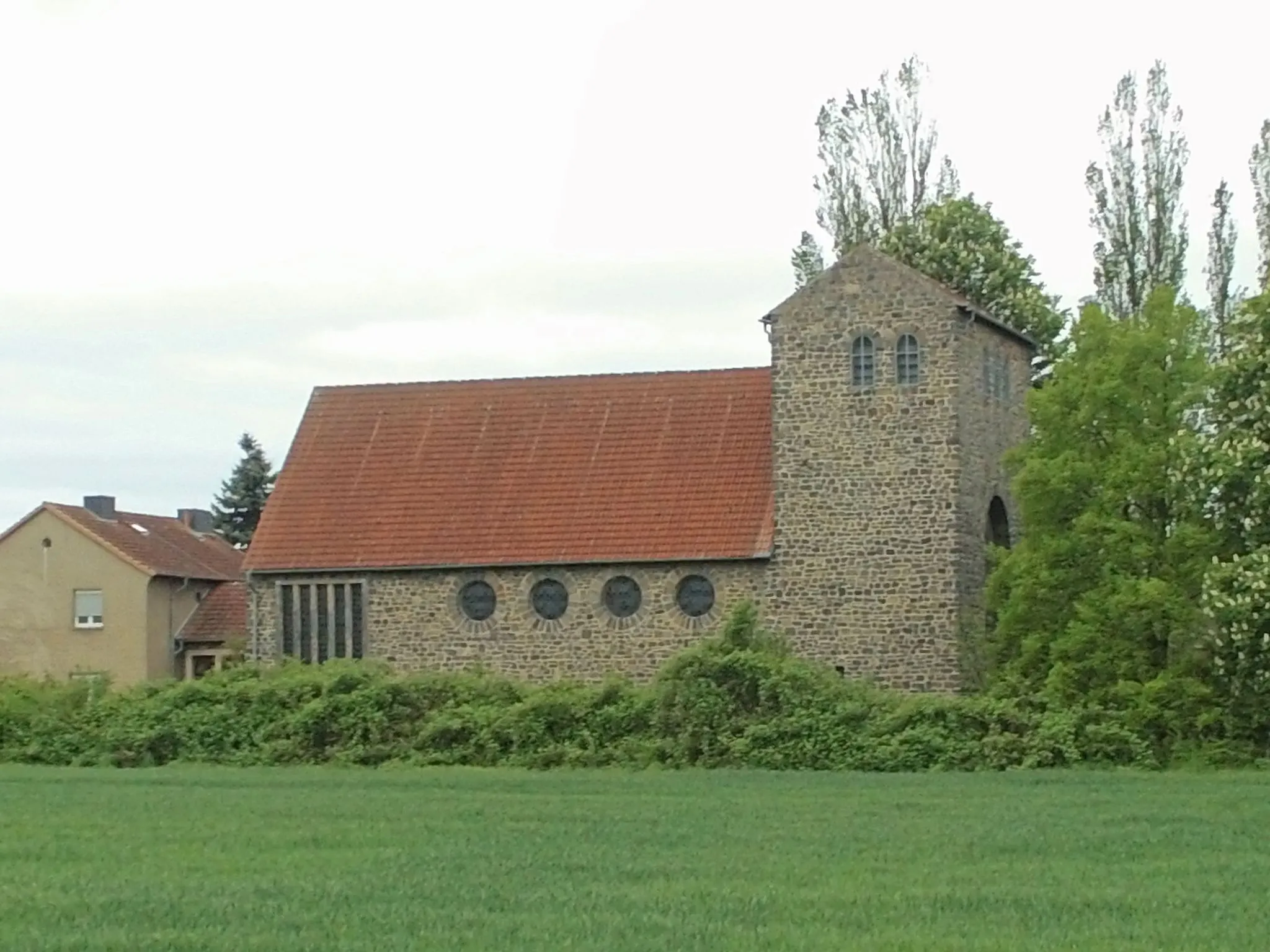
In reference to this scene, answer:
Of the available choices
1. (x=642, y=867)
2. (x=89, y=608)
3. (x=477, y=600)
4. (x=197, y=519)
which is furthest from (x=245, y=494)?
(x=642, y=867)

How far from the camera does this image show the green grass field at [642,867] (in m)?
16.1

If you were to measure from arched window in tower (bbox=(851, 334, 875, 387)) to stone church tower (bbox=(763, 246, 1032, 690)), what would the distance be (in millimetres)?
17

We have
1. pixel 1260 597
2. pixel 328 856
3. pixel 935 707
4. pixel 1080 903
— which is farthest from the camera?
pixel 935 707

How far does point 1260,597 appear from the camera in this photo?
1426 inches

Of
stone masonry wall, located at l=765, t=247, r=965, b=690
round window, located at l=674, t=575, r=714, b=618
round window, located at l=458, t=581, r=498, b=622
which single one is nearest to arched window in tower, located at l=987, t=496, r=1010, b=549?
stone masonry wall, located at l=765, t=247, r=965, b=690

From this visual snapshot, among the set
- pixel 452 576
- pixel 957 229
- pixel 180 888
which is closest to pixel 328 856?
pixel 180 888

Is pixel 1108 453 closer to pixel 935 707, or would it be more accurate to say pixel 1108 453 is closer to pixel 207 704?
pixel 935 707

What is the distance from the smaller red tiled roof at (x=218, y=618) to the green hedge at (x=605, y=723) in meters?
16.4

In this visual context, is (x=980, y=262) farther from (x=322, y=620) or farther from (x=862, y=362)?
(x=322, y=620)

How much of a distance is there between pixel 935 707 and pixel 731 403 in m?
11.4

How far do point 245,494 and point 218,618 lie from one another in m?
16.7

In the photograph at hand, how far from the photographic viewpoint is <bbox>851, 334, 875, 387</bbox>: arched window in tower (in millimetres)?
45000

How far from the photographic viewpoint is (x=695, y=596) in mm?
45281

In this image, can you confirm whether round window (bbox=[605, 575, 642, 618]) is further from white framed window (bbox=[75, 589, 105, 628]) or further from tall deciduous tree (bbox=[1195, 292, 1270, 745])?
white framed window (bbox=[75, 589, 105, 628])
